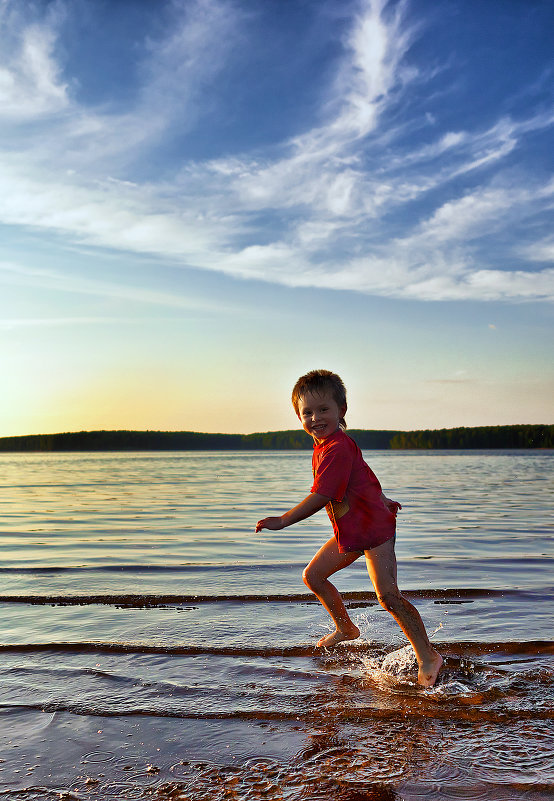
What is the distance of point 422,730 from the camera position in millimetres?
3523

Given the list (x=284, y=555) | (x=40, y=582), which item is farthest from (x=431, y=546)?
(x=40, y=582)

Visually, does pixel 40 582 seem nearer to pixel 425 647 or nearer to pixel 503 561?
pixel 425 647

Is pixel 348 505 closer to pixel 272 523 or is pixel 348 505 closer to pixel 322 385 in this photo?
pixel 272 523

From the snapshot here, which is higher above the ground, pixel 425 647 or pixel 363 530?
pixel 363 530

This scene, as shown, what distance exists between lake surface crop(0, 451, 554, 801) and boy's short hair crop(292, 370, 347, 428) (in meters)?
1.86

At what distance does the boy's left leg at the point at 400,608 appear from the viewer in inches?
172

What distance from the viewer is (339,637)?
5.00 metres

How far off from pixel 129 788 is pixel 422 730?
4.96ft

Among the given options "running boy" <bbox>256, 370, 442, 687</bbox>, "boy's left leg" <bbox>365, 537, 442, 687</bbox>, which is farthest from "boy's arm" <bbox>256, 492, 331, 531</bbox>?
"boy's left leg" <bbox>365, 537, 442, 687</bbox>

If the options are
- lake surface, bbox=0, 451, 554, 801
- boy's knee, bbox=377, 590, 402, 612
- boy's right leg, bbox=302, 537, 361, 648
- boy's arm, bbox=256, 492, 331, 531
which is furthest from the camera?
boy's right leg, bbox=302, 537, 361, 648

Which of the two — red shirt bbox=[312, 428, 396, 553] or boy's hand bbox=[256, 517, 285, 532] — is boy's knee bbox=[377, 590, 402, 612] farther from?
boy's hand bbox=[256, 517, 285, 532]

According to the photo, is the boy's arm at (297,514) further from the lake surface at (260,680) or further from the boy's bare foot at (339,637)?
the boy's bare foot at (339,637)

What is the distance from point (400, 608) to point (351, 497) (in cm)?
77

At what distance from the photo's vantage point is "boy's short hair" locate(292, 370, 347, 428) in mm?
4656
